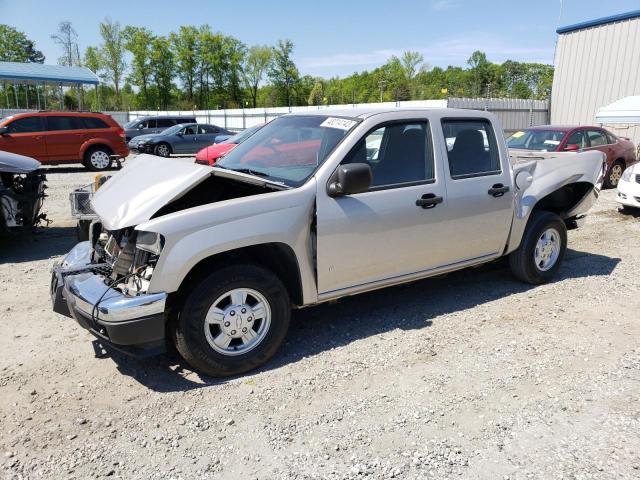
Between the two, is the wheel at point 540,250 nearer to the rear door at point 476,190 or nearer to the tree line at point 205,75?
the rear door at point 476,190

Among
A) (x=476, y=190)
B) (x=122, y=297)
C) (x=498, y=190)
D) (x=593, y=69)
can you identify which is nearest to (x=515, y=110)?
(x=593, y=69)

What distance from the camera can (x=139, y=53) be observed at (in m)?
78.6

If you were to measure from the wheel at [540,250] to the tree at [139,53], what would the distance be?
82343 mm

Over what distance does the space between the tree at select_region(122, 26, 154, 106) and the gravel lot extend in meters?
81.6

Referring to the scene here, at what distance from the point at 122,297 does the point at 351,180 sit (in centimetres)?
174

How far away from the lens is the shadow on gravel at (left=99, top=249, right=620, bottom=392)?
153 inches

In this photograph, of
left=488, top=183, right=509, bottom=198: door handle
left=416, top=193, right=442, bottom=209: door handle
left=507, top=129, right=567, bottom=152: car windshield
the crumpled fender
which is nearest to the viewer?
left=416, top=193, right=442, bottom=209: door handle

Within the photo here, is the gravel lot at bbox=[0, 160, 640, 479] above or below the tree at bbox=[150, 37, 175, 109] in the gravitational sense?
below

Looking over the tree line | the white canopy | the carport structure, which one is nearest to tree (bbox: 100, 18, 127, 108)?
the tree line

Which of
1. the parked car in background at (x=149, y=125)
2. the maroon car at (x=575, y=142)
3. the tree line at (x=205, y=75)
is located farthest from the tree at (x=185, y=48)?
the maroon car at (x=575, y=142)

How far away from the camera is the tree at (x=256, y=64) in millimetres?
86312

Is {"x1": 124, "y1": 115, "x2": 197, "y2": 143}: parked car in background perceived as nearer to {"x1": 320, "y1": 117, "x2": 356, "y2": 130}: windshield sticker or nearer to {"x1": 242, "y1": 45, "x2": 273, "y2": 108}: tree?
{"x1": 320, "y1": 117, "x2": 356, "y2": 130}: windshield sticker

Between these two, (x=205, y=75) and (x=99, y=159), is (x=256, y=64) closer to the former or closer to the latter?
(x=205, y=75)

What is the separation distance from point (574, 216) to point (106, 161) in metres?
15.1
